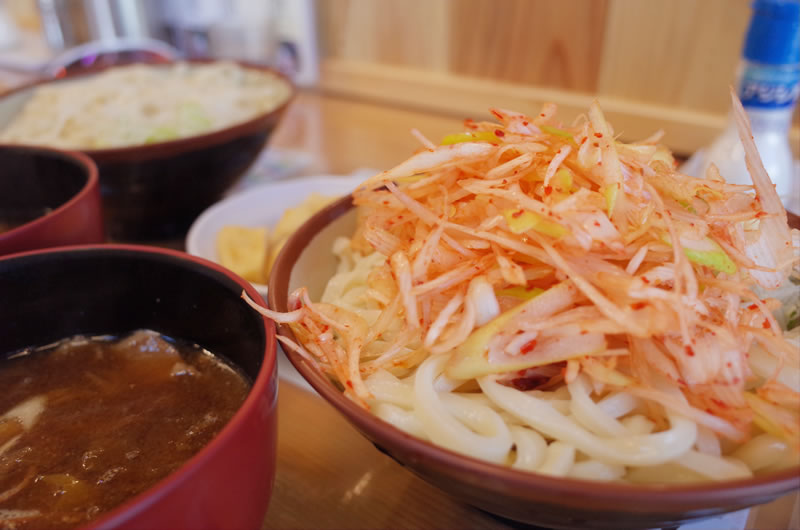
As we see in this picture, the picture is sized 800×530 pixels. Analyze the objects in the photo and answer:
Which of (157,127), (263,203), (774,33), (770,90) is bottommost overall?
(263,203)

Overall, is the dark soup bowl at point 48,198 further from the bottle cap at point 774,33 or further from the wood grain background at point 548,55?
the wood grain background at point 548,55

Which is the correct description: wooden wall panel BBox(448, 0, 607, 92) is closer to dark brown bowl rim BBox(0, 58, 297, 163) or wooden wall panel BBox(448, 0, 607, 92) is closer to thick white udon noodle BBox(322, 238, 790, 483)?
dark brown bowl rim BBox(0, 58, 297, 163)

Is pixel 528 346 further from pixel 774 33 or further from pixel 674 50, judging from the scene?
pixel 674 50

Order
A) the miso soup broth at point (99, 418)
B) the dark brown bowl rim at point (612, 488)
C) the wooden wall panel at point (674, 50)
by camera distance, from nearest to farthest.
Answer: the dark brown bowl rim at point (612, 488) < the miso soup broth at point (99, 418) < the wooden wall panel at point (674, 50)

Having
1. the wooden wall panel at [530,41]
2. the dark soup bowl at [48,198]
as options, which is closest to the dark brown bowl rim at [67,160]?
the dark soup bowl at [48,198]

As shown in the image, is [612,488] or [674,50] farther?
[674,50]

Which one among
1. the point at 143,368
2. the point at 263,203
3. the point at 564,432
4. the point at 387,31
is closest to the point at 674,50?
the point at 387,31
